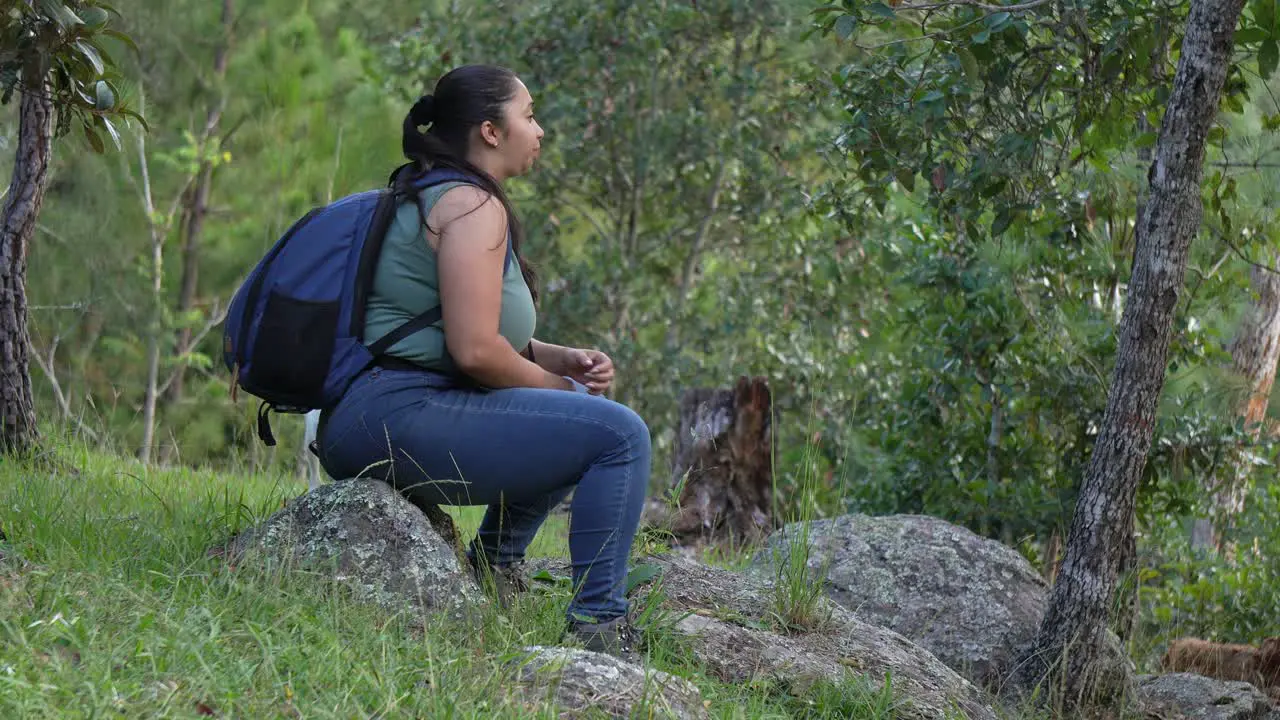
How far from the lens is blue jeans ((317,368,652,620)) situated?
3162 millimetres

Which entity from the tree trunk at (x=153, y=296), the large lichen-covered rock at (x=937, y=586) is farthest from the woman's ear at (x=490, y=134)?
the tree trunk at (x=153, y=296)

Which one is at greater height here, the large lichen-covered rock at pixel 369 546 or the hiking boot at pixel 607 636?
A: the large lichen-covered rock at pixel 369 546

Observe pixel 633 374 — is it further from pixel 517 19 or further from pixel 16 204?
pixel 16 204

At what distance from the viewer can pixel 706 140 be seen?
34.2ft

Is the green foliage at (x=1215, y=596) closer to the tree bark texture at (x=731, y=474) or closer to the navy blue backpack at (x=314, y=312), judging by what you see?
the tree bark texture at (x=731, y=474)

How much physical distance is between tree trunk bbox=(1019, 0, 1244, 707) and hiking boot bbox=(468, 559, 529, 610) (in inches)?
70.3

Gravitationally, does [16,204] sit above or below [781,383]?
above

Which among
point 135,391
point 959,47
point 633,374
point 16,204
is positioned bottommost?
point 135,391

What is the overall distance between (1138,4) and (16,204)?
4.24 m

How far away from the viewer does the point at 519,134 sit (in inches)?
133

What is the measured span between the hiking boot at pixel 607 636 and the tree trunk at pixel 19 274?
2762 mm

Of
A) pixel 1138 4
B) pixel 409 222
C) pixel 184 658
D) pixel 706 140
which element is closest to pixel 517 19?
pixel 706 140

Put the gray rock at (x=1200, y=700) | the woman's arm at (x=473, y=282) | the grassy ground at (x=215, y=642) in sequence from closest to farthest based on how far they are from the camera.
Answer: the grassy ground at (x=215, y=642) → the woman's arm at (x=473, y=282) → the gray rock at (x=1200, y=700)

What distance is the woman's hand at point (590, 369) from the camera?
354 centimetres
